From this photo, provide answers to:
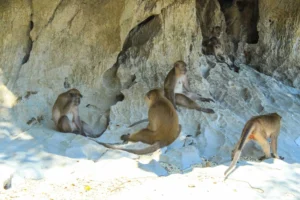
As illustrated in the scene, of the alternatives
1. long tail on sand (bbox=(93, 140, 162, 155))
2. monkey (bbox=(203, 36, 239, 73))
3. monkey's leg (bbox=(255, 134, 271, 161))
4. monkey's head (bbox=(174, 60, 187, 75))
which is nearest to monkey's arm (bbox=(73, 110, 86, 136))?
long tail on sand (bbox=(93, 140, 162, 155))

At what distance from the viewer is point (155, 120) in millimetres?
7664

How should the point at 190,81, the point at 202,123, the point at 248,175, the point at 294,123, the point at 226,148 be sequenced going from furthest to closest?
1. the point at 190,81
2. the point at 294,123
3. the point at 202,123
4. the point at 226,148
5. the point at 248,175

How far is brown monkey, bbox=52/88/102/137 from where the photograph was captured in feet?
25.5

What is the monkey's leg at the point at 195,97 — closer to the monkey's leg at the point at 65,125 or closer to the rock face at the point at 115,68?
the rock face at the point at 115,68

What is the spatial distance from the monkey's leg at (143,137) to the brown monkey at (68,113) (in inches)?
26.7

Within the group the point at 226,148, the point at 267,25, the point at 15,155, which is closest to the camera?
the point at 15,155

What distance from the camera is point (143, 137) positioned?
7.61 meters

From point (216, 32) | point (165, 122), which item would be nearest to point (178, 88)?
point (165, 122)

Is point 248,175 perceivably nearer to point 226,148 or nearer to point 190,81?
point 226,148

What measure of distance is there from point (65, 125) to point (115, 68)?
90.5 inches

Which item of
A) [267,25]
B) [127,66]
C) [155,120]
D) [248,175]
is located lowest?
[248,175]

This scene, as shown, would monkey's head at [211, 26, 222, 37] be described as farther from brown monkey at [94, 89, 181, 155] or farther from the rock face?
brown monkey at [94, 89, 181, 155]

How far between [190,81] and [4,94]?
3.71m

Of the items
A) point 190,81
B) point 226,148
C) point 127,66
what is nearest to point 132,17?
point 127,66
